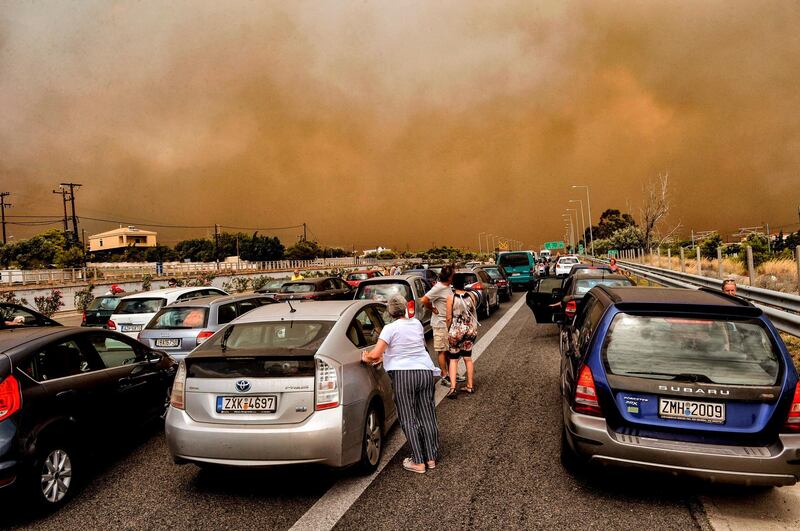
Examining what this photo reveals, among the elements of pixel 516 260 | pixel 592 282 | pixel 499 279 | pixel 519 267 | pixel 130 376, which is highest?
pixel 516 260

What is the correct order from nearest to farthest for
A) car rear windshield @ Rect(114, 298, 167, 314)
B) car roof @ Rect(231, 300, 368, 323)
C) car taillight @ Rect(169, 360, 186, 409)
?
1. car taillight @ Rect(169, 360, 186, 409)
2. car roof @ Rect(231, 300, 368, 323)
3. car rear windshield @ Rect(114, 298, 167, 314)

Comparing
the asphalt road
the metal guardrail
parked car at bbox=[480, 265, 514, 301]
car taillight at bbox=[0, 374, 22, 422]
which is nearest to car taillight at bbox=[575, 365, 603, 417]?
the asphalt road

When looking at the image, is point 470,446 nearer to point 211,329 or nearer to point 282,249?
point 211,329

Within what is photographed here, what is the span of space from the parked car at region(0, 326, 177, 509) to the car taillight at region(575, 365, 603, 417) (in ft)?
13.8

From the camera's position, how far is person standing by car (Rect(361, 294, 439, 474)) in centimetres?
467

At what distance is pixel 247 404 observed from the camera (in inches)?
167

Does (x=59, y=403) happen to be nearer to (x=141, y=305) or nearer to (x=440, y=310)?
(x=440, y=310)

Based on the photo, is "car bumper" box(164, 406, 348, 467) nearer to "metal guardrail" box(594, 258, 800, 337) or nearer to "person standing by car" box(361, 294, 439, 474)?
"person standing by car" box(361, 294, 439, 474)

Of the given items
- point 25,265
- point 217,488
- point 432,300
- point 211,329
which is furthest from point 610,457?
point 25,265

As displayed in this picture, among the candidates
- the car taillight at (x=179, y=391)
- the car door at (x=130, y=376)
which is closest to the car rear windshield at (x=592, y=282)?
the car door at (x=130, y=376)

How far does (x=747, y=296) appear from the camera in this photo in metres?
10.6

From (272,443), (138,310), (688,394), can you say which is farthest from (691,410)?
(138,310)

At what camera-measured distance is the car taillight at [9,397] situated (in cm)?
392

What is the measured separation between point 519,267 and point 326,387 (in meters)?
25.4
